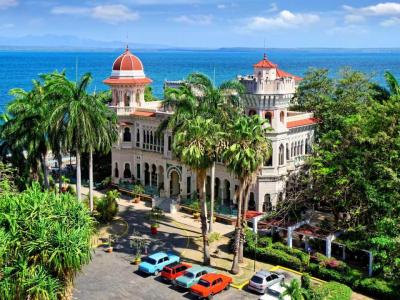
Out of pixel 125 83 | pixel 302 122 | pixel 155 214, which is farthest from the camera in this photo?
pixel 125 83

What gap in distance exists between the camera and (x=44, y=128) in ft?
136

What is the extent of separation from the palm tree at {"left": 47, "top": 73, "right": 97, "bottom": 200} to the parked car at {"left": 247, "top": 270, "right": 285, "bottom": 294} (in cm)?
1723

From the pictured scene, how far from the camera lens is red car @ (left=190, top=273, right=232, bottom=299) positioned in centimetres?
3122

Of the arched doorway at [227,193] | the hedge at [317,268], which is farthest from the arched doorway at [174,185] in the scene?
the hedge at [317,268]

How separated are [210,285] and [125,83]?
103ft

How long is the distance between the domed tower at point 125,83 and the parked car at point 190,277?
28.0 m

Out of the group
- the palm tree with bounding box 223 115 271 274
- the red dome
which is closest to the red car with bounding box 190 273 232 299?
the palm tree with bounding box 223 115 271 274

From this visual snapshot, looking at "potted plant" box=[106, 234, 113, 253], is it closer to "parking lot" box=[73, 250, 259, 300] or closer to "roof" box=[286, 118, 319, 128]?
"parking lot" box=[73, 250, 259, 300]

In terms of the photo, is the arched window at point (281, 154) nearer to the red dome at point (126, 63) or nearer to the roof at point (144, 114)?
the roof at point (144, 114)

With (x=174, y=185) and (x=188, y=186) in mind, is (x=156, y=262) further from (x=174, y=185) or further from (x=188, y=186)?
(x=174, y=185)

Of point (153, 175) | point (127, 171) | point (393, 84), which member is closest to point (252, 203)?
point (153, 175)

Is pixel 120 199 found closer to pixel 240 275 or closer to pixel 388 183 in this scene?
pixel 240 275

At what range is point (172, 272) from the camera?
33.8 metres

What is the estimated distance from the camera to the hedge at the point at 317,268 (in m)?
31.8
